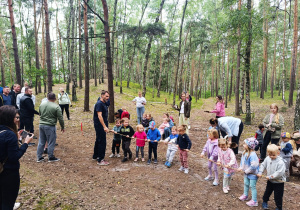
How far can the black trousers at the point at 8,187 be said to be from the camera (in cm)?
254

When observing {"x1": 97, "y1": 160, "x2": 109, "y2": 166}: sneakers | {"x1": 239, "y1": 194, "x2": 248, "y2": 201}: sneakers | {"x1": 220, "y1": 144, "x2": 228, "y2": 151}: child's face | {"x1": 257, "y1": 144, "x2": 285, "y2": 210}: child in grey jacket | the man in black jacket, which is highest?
the man in black jacket

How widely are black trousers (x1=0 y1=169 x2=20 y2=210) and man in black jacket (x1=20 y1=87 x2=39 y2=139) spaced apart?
4.51 metres

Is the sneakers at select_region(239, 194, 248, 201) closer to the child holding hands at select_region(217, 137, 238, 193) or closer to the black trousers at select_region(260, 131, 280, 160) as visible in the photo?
the child holding hands at select_region(217, 137, 238, 193)

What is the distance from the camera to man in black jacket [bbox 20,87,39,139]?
6469 mm

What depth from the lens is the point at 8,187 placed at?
2.58 meters

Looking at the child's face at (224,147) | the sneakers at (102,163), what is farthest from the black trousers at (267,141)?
the sneakers at (102,163)

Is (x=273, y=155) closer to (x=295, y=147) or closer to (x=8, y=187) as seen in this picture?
(x=295, y=147)

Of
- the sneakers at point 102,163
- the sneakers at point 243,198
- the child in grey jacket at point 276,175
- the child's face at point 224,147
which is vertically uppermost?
the child's face at point 224,147

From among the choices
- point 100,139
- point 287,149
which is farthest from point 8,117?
point 287,149

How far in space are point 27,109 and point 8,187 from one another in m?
4.89

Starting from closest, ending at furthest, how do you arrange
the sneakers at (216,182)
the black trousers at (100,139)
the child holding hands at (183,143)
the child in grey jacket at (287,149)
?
the sneakers at (216,182) → the child in grey jacket at (287,149) → the child holding hands at (183,143) → the black trousers at (100,139)

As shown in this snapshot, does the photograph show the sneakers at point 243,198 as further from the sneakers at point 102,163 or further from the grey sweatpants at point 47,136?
the grey sweatpants at point 47,136

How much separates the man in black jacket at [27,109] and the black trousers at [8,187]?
4.51 metres

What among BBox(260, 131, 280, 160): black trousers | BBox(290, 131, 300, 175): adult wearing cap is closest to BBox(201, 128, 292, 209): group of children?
BBox(290, 131, 300, 175): adult wearing cap
